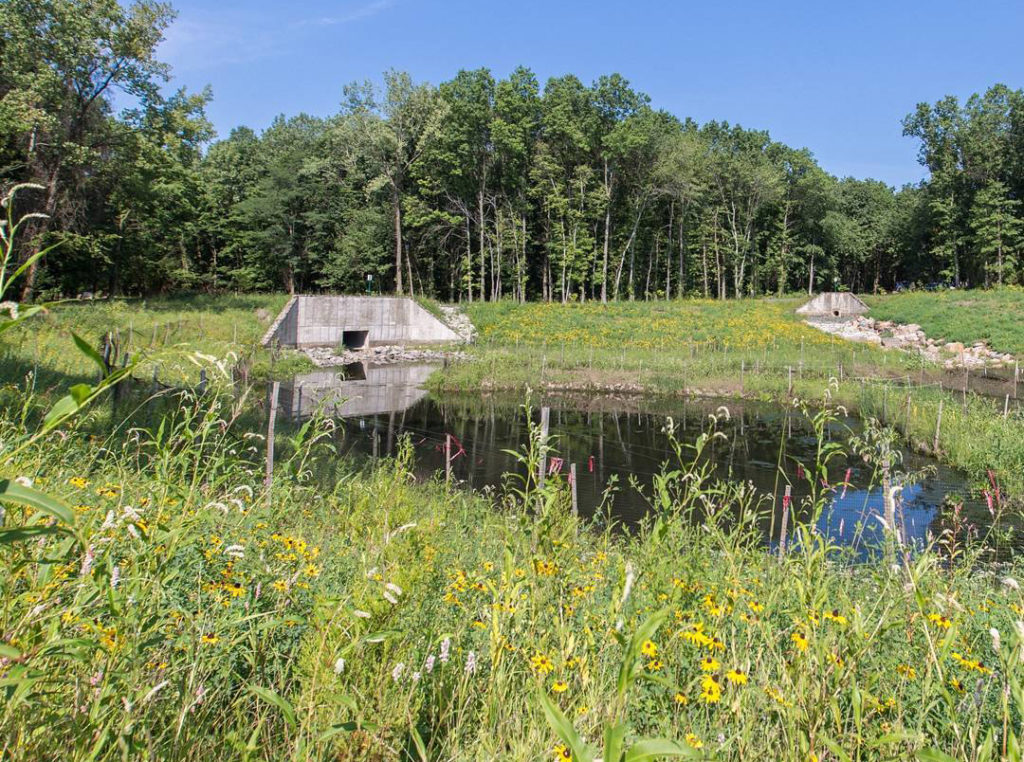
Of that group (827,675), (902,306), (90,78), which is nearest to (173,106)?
(90,78)

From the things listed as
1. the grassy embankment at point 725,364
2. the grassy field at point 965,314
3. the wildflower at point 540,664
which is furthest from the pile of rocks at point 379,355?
the wildflower at point 540,664

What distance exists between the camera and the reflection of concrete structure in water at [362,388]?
18656 mm

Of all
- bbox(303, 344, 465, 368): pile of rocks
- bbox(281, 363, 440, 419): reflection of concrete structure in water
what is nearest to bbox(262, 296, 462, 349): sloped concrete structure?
bbox(303, 344, 465, 368): pile of rocks

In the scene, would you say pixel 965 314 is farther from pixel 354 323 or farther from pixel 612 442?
pixel 354 323

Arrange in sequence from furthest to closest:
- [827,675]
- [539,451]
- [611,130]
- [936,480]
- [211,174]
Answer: [211,174] < [611,130] < [936,480] < [539,451] < [827,675]

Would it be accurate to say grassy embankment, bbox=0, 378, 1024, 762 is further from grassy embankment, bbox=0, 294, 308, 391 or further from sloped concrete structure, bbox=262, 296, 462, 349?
sloped concrete structure, bbox=262, 296, 462, 349

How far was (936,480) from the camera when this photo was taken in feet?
41.4

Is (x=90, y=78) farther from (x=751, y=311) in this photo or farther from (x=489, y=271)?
(x=751, y=311)

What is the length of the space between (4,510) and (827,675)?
2273 mm

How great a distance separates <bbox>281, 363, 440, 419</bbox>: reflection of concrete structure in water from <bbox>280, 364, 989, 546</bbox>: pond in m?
0.06

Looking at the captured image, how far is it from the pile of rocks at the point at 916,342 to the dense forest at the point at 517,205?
15.2 metres

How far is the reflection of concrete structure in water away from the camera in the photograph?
61.2ft

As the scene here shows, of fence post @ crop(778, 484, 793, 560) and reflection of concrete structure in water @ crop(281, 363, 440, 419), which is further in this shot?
reflection of concrete structure in water @ crop(281, 363, 440, 419)

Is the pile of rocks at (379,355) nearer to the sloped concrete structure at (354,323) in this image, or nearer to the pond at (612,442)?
the sloped concrete structure at (354,323)
